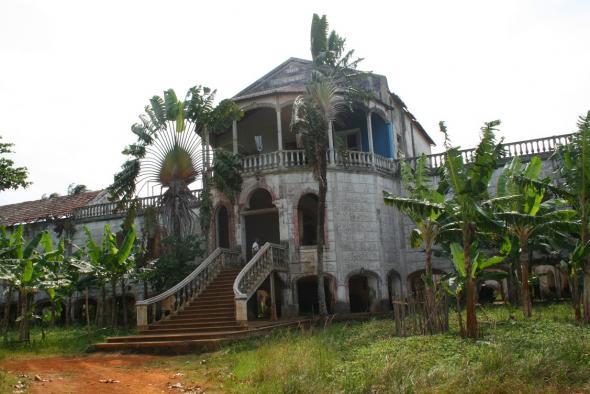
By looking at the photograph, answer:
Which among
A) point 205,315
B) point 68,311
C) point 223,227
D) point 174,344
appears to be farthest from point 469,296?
point 68,311

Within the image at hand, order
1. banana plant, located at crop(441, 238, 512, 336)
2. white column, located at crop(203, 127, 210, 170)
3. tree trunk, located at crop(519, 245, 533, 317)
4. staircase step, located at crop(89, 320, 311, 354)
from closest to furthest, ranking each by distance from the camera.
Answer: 1. banana plant, located at crop(441, 238, 512, 336)
2. staircase step, located at crop(89, 320, 311, 354)
3. tree trunk, located at crop(519, 245, 533, 317)
4. white column, located at crop(203, 127, 210, 170)

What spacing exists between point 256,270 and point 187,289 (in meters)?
2.60

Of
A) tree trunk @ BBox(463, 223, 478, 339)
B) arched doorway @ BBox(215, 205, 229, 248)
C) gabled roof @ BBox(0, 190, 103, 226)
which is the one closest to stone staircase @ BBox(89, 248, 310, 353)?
arched doorway @ BBox(215, 205, 229, 248)

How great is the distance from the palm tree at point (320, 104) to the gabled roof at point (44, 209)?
17.0 m

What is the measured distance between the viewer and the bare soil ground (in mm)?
10938

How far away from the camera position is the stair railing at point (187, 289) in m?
18.4

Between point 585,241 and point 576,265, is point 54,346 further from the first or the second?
point 585,241

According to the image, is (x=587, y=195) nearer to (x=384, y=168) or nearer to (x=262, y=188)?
(x=384, y=168)

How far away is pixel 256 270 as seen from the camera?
2030 centimetres

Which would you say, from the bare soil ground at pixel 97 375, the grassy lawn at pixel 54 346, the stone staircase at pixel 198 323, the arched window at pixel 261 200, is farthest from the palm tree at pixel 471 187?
the arched window at pixel 261 200

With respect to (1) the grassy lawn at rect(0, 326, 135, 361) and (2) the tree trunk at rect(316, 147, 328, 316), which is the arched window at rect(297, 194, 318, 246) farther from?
(1) the grassy lawn at rect(0, 326, 135, 361)

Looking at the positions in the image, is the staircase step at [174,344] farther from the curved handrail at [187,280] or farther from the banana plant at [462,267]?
the banana plant at [462,267]

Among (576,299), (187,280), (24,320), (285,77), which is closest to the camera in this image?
(576,299)

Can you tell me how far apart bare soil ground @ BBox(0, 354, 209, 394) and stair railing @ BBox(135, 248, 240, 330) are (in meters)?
2.54
